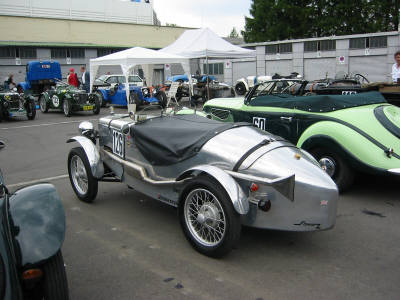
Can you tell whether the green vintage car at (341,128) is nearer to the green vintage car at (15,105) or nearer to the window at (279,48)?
the green vintage car at (15,105)

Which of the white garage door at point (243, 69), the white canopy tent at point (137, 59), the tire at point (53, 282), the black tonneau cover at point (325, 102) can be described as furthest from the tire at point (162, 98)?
the tire at point (53, 282)

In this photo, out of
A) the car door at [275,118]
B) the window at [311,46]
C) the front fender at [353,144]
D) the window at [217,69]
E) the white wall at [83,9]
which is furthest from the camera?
the white wall at [83,9]

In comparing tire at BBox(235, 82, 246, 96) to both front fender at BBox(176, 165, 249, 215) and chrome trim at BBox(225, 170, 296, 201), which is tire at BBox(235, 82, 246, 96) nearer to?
front fender at BBox(176, 165, 249, 215)

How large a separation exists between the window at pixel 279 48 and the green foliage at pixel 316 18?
10.2 meters

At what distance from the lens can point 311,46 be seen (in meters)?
23.0

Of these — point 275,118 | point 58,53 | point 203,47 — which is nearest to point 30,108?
point 203,47

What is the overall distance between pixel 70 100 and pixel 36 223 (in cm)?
1375

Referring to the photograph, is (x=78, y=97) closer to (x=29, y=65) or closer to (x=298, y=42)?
(x=29, y=65)

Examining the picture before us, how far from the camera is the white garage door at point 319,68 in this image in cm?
2233

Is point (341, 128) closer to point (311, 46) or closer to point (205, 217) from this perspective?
point (205, 217)

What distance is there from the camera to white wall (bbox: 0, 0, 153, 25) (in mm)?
38959

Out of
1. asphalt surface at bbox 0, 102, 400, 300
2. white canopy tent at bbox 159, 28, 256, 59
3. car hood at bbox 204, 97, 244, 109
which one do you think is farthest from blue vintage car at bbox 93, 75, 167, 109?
asphalt surface at bbox 0, 102, 400, 300

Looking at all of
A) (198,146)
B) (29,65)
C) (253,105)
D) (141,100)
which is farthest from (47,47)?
(198,146)

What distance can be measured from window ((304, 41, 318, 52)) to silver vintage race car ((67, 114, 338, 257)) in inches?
789
